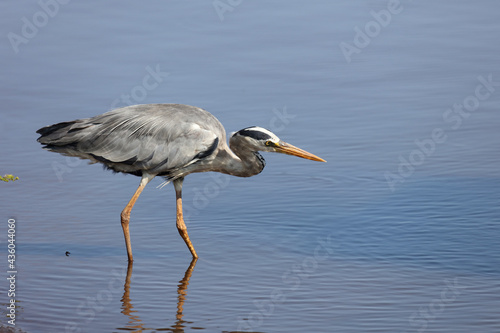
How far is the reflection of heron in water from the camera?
850 cm

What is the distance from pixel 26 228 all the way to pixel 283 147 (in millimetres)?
3169

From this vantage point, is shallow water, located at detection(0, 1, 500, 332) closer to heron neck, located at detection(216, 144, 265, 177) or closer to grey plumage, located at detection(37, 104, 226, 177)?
heron neck, located at detection(216, 144, 265, 177)

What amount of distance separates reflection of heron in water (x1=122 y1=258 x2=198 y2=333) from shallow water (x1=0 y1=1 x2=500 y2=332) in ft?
0.09

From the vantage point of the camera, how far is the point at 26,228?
1125 cm

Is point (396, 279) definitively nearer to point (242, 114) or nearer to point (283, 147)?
point (283, 147)

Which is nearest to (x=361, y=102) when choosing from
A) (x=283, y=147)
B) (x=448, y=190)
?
(x=448, y=190)

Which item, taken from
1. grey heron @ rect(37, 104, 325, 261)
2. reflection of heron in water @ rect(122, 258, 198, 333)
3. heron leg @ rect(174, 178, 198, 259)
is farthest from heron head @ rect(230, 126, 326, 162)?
reflection of heron in water @ rect(122, 258, 198, 333)

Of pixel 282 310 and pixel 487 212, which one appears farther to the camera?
pixel 487 212

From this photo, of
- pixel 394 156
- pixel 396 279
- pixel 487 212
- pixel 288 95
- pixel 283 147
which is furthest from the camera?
pixel 288 95

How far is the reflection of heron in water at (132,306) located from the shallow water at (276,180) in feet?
0.09

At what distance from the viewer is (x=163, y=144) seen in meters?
10.8

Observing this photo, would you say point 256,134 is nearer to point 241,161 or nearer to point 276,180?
point 241,161

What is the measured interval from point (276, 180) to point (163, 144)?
2.62 m

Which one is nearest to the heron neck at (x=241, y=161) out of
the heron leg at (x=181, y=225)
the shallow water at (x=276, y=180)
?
the heron leg at (x=181, y=225)
